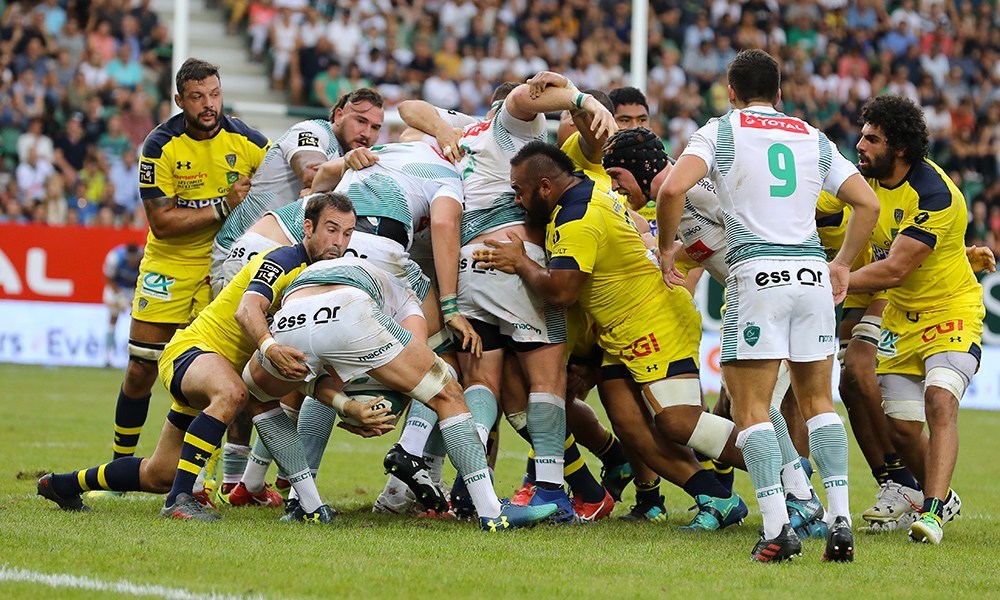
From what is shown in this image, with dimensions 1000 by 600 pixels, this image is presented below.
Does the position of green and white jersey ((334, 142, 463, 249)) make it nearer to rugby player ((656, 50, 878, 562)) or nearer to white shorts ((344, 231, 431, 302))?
white shorts ((344, 231, 431, 302))

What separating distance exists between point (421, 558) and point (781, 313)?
2040 mm

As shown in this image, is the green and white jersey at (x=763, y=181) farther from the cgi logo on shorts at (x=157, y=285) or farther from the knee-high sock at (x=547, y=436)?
the cgi logo on shorts at (x=157, y=285)

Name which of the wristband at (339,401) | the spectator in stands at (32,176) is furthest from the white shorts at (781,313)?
the spectator in stands at (32,176)

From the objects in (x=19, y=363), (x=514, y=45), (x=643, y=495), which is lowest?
(x=19, y=363)

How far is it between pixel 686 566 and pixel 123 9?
750 inches

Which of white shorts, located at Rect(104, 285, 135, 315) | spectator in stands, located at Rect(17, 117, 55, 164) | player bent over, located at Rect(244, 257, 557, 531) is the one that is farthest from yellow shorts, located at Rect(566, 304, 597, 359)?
spectator in stands, located at Rect(17, 117, 55, 164)

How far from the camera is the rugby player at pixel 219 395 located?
279 inches

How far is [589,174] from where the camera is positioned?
8.09 metres

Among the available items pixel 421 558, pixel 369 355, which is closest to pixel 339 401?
pixel 369 355

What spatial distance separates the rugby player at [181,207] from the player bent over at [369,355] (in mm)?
2113

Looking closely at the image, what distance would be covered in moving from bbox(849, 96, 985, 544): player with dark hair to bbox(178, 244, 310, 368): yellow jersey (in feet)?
10.5

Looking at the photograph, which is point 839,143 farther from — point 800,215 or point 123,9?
point 800,215

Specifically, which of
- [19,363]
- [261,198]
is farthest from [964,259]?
[19,363]

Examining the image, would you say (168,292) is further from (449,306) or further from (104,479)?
(449,306)
